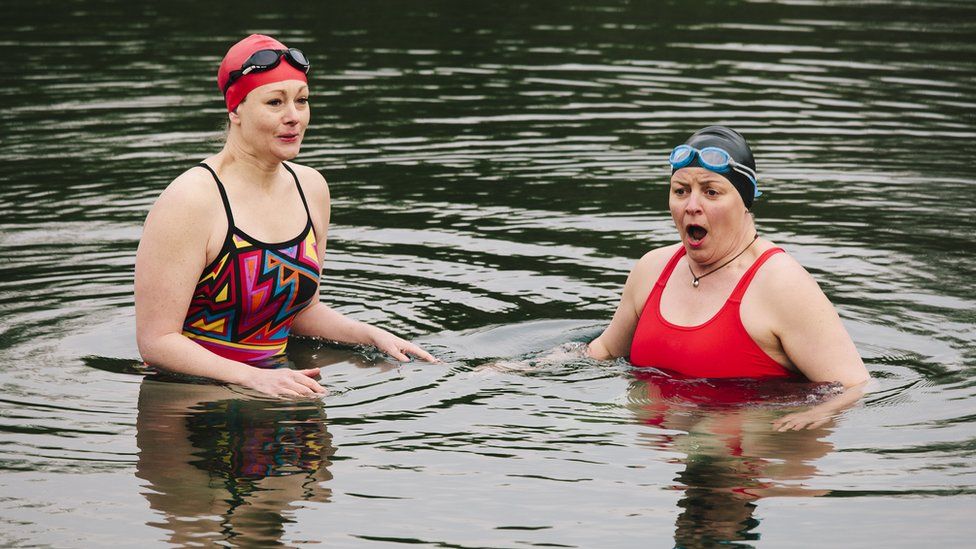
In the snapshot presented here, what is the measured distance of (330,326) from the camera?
28.6 feet

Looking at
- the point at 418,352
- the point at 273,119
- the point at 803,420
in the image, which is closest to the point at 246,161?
the point at 273,119

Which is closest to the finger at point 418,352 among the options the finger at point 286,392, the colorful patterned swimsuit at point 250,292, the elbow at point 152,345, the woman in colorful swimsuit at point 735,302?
the colorful patterned swimsuit at point 250,292

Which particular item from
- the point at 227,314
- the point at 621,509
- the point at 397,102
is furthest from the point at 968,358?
the point at 397,102

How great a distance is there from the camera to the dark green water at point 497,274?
651 centimetres

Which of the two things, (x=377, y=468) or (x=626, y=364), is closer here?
(x=377, y=468)

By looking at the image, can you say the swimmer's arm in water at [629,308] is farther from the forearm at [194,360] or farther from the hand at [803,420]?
the forearm at [194,360]

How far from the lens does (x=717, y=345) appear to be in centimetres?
753

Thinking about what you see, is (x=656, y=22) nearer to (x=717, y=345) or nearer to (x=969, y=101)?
(x=969, y=101)

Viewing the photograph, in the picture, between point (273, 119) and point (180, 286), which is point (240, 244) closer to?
point (180, 286)

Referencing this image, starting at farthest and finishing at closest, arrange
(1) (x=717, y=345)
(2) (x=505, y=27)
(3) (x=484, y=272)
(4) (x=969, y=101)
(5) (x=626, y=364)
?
(2) (x=505, y=27) < (4) (x=969, y=101) < (3) (x=484, y=272) < (5) (x=626, y=364) < (1) (x=717, y=345)

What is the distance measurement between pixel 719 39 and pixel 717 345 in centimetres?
1307

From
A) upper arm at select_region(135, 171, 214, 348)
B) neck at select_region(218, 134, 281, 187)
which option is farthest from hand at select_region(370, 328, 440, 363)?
upper arm at select_region(135, 171, 214, 348)

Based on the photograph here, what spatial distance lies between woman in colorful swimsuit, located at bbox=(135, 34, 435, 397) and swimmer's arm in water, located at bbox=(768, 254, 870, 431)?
8.24 feet

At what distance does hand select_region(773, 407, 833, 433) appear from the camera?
23.9 feet
